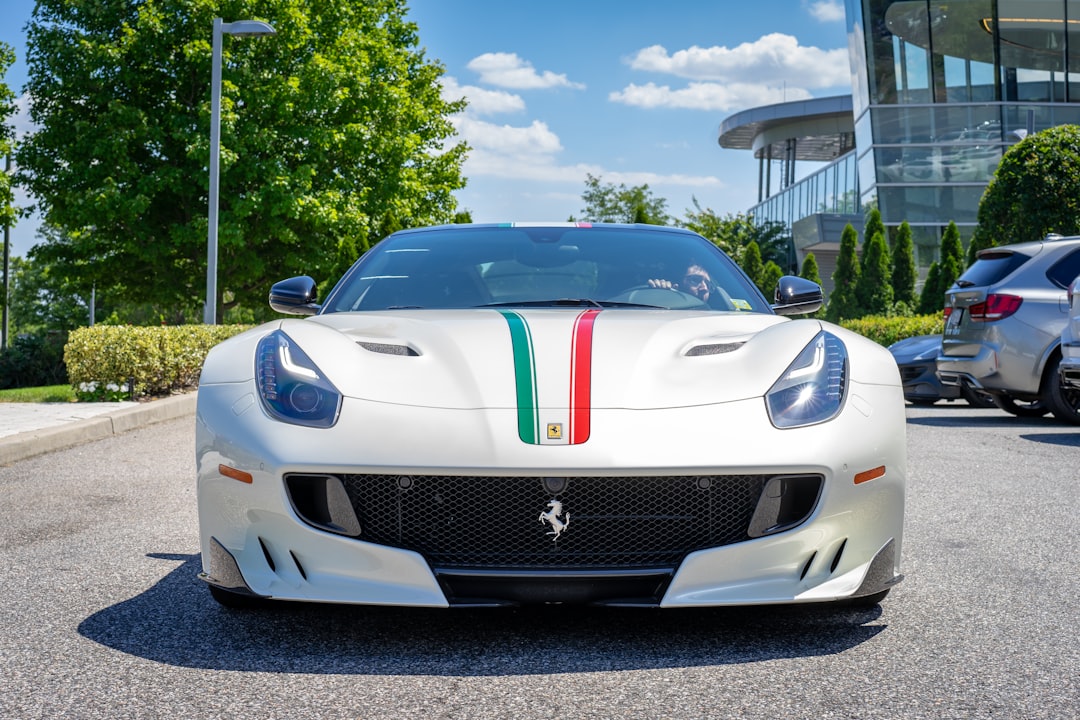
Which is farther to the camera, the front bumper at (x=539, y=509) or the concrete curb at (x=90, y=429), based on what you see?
the concrete curb at (x=90, y=429)

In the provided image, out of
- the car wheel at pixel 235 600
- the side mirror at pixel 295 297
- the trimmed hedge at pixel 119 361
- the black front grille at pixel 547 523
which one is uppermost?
the trimmed hedge at pixel 119 361

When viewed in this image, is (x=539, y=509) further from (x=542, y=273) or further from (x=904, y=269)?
(x=904, y=269)

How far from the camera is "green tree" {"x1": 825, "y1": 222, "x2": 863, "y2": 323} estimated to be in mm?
33406

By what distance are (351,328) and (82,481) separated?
151 inches

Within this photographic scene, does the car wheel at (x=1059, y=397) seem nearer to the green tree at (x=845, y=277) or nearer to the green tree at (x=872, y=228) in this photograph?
the green tree at (x=872, y=228)

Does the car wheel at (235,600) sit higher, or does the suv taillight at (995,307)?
the suv taillight at (995,307)

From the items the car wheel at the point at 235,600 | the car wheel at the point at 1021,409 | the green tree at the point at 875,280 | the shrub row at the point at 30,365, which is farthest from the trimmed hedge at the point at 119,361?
the green tree at the point at 875,280

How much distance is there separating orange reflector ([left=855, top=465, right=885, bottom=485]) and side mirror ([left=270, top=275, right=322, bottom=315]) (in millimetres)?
2339

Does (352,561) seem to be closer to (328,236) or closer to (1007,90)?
(328,236)

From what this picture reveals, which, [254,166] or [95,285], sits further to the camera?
[95,285]

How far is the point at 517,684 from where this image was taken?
9.69ft

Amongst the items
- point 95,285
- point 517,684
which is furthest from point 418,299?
point 95,285

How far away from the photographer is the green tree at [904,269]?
32031mm

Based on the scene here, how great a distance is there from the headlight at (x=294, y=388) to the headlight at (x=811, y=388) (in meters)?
1.25
